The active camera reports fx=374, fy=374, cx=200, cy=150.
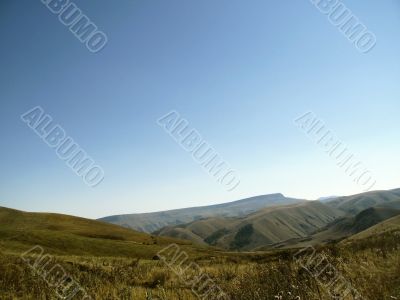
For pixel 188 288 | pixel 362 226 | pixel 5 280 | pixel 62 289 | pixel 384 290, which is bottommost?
pixel 5 280

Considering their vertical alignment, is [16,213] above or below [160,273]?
below

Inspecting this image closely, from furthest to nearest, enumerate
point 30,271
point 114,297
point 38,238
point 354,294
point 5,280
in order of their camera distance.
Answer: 1. point 38,238
2. point 30,271
3. point 5,280
4. point 114,297
5. point 354,294

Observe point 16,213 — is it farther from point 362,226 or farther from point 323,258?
point 362,226

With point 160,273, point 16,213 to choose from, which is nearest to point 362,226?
point 16,213

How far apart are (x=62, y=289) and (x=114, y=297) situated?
155 cm

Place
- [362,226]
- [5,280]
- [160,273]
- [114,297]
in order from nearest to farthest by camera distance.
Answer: [114,297], [5,280], [160,273], [362,226]

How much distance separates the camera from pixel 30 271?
1055 cm

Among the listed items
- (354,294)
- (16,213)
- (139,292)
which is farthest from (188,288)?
(16,213)

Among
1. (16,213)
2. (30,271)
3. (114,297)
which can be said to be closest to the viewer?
(114,297)

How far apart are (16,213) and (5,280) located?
7369cm

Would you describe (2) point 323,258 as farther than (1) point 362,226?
No

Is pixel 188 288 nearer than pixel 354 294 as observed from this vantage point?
No

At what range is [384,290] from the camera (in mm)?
6707

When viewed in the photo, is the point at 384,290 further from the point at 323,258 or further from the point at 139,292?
the point at 139,292
